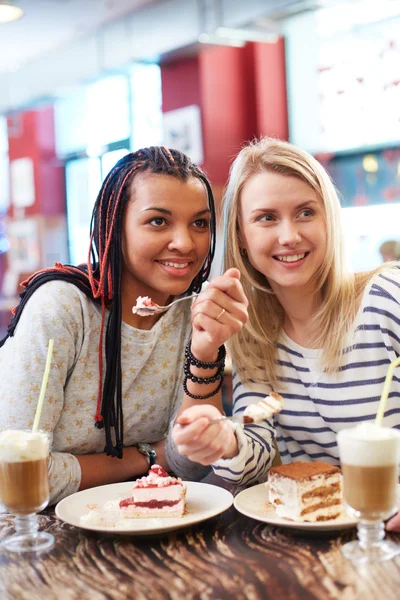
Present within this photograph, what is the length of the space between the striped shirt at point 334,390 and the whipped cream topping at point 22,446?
0.42 metres

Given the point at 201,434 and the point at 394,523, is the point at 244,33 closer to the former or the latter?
the point at 201,434

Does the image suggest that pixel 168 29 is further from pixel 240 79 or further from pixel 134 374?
pixel 134 374

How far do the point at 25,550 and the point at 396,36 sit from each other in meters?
5.08

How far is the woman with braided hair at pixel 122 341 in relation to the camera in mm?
1693

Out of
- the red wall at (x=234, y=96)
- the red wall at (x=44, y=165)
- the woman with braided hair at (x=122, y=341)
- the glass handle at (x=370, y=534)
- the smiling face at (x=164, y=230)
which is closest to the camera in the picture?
the glass handle at (x=370, y=534)

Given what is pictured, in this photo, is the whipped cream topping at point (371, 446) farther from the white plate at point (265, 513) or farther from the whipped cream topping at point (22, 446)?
the whipped cream topping at point (22, 446)

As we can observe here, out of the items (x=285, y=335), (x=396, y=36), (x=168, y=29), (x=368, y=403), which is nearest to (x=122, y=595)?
(x=368, y=403)

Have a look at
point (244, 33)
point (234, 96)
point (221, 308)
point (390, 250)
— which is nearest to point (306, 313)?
point (221, 308)

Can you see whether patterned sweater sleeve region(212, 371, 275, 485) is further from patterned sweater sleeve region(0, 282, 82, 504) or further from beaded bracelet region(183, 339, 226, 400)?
patterned sweater sleeve region(0, 282, 82, 504)

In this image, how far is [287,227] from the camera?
175 cm

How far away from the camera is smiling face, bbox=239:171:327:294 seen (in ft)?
5.80

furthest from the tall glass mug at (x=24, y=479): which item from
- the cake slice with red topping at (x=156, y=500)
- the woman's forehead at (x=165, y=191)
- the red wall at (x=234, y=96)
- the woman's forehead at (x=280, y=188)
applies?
the red wall at (x=234, y=96)

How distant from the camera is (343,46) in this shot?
581 centimetres

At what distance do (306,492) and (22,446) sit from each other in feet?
1.76
